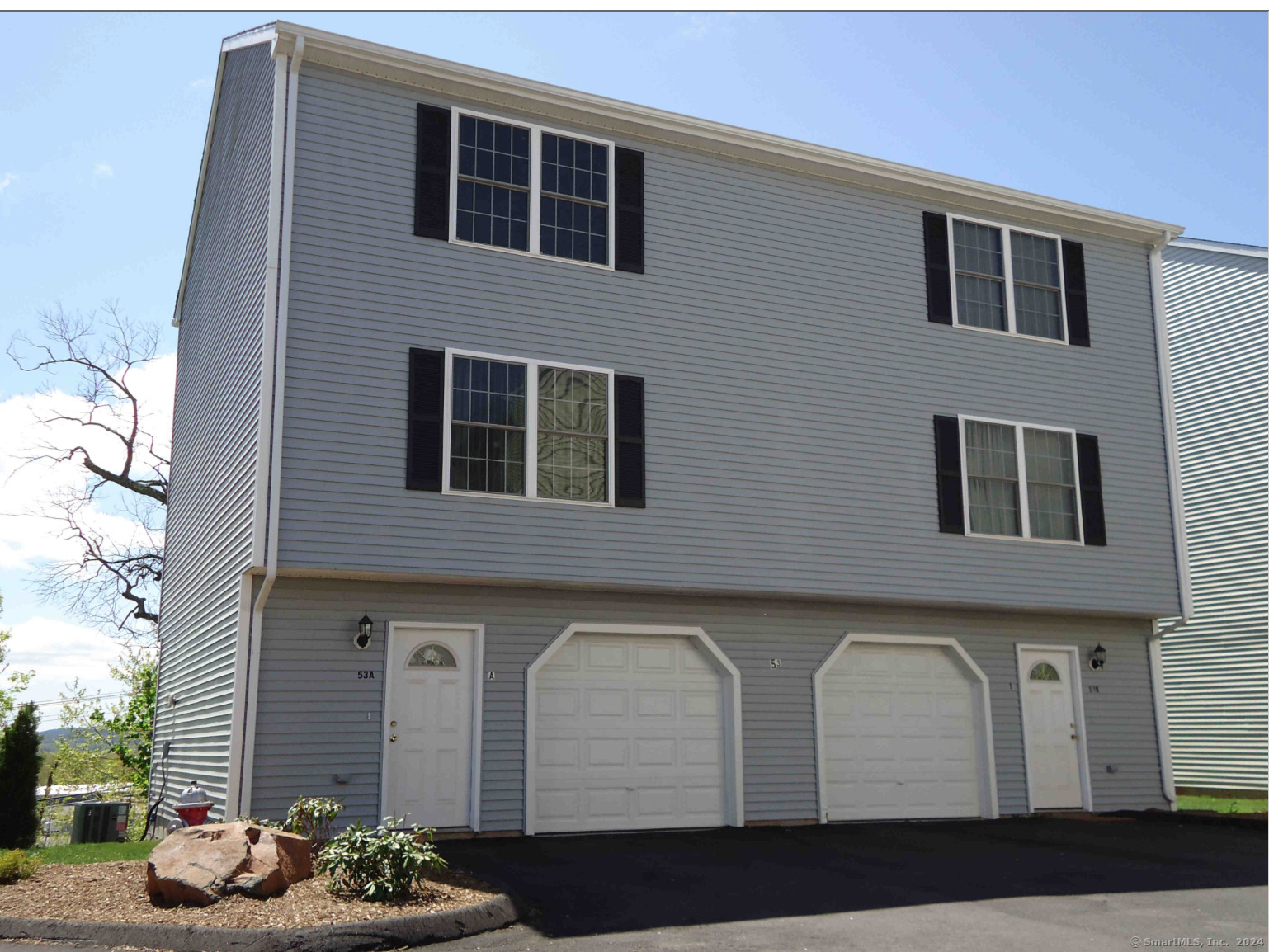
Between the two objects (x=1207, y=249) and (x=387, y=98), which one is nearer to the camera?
(x=387, y=98)

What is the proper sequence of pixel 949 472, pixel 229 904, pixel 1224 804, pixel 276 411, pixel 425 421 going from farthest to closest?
pixel 1224 804 → pixel 949 472 → pixel 425 421 → pixel 276 411 → pixel 229 904

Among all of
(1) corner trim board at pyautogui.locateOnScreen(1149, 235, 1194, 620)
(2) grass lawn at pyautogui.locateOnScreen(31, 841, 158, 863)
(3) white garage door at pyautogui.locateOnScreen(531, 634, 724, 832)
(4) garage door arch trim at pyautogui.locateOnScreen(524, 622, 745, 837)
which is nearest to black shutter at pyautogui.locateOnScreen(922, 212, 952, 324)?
(1) corner trim board at pyautogui.locateOnScreen(1149, 235, 1194, 620)

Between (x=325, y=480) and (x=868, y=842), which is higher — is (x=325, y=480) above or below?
above

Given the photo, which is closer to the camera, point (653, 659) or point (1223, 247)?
point (653, 659)

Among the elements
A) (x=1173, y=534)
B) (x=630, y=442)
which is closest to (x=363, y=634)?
(x=630, y=442)

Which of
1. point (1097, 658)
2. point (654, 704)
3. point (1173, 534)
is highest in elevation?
point (1173, 534)

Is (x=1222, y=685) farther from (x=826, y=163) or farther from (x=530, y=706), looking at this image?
(x=530, y=706)

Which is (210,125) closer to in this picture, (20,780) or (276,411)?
(276,411)

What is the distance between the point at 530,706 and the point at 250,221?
616 centimetres

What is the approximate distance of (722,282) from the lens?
13.2m

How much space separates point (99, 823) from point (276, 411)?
7613 mm

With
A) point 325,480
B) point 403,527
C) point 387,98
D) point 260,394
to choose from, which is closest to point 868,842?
point 403,527

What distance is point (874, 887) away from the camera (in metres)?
8.88

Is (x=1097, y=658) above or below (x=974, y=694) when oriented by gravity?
above
